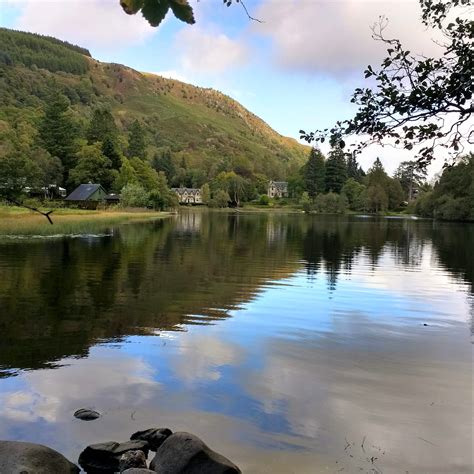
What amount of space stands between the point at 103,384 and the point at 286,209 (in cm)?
17572

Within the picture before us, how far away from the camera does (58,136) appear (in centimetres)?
10531

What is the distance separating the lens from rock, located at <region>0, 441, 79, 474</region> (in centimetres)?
598

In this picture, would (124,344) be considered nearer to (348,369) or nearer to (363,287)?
(348,369)

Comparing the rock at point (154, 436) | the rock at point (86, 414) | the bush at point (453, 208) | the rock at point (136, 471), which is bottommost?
the rock at point (86, 414)

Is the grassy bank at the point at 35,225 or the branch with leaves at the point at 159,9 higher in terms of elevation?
the branch with leaves at the point at 159,9

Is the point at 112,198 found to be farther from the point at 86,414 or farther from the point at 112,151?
the point at 86,414

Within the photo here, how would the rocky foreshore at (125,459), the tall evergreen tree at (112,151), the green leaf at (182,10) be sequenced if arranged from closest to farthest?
the green leaf at (182,10) → the rocky foreshore at (125,459) → the tall evergreen tree at (112,151)

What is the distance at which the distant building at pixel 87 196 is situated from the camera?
92062 millimetres

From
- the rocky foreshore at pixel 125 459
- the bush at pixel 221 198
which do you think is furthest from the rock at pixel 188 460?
the bush at pixel 221 198

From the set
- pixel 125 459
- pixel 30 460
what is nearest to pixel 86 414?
pixel 125 459

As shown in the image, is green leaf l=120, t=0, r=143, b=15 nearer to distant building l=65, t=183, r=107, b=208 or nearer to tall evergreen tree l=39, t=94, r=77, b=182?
distant building l=65, t=183, r=107, b=208

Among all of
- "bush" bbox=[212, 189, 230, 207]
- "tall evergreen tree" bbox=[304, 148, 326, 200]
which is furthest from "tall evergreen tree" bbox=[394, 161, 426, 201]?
"bush" bbox=[212, 189, 230, 207]

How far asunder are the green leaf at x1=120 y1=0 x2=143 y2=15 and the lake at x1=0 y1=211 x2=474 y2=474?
251 inches

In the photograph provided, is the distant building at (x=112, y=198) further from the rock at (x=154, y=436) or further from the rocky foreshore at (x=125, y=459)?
the rocky foreshore at (x=125, y=459)
